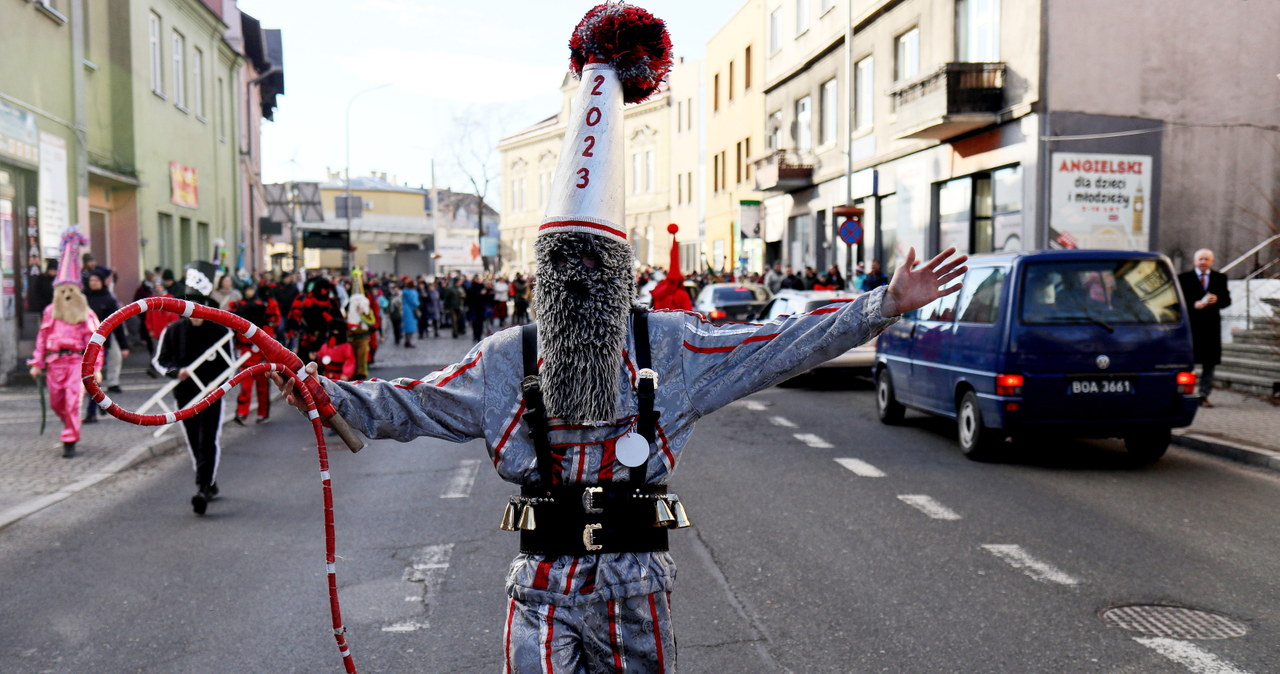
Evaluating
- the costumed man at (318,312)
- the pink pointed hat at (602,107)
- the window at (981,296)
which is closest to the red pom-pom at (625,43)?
the pink pointed hat at (602,107)

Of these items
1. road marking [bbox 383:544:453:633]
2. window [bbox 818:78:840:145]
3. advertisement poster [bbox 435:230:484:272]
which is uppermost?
window [bbox 818:78:840:145]

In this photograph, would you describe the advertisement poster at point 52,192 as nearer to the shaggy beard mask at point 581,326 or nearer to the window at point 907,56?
the window at point 907,56

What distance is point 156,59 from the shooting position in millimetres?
25328

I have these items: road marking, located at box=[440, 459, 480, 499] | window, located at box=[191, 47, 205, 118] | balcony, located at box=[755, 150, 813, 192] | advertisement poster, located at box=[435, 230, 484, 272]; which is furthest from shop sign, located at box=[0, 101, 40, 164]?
advertisement poster, located at box=[435, 230, 484, 272]

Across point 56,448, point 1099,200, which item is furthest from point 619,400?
point 1099,200

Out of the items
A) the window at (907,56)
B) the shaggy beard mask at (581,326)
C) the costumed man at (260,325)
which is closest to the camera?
the shaggy beard mask at (581,326)

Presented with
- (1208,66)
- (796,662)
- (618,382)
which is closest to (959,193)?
(1208,66)

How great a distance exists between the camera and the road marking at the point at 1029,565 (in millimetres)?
6035

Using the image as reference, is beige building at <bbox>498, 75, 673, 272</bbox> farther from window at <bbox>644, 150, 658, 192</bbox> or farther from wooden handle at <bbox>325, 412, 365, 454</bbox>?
wooden handle at <bbox>325, 412, 365, 454</bbox>

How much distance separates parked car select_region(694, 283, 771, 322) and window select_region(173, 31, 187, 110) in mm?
13555

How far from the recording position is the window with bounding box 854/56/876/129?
29422 millimetres

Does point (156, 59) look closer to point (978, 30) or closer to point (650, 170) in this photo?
point (978, 30)

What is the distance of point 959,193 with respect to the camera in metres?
24.3

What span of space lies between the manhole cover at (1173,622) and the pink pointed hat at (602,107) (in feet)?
11.8
